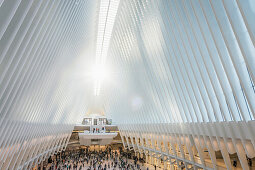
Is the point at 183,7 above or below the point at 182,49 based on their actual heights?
above

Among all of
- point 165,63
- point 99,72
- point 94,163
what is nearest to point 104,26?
point 165,63

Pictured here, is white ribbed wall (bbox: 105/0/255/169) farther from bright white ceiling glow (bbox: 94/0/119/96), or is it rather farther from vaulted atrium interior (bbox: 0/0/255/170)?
bright white ceiling glow (bbox: 94/0/119/96)

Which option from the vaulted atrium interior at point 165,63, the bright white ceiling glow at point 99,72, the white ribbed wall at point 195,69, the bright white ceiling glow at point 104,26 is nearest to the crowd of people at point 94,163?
the vaulted atrium interior at point 165,63

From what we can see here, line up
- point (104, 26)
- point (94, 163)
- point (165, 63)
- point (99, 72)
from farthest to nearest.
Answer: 1. point (99, 72)
2. point (94, 163)
3. point (104, 26)
4. point (165, 63)

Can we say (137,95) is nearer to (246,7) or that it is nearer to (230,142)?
(230,142)

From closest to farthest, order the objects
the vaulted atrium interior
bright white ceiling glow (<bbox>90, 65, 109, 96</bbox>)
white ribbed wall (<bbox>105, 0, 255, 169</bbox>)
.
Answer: the vaulted atrium interior
white ribbed wall (<bbox>105, 0, 255, 169</bbox>)
bright white ceiling glow (<bbox>90, 65, 109, 96</bbox>)

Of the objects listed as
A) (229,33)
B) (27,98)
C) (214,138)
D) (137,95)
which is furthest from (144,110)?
(229,33)

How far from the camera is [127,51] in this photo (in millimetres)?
17766

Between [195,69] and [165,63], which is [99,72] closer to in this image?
[165,63]

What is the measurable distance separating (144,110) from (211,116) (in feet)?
29.6

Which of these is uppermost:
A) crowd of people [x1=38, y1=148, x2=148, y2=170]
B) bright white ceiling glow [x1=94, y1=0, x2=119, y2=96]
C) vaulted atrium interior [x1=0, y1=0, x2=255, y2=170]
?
bright white ceiling glow [x1=94, y1=0, x2=119, y2=96]

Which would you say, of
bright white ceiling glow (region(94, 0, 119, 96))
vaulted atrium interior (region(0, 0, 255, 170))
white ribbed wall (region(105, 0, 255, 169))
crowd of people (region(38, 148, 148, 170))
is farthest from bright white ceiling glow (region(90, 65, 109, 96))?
crowd of people (region(38, 148, 148, 170))

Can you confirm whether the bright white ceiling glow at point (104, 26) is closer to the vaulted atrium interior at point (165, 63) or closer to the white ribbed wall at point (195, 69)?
the vaulted atrium interior at point (165, 63)

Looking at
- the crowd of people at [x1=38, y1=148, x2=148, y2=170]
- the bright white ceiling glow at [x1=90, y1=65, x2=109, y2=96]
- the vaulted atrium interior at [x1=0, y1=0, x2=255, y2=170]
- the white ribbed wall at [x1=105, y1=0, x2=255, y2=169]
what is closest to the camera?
the vaulted atrium interior at [x1=0, y1=0, x2=255, y2=170]
